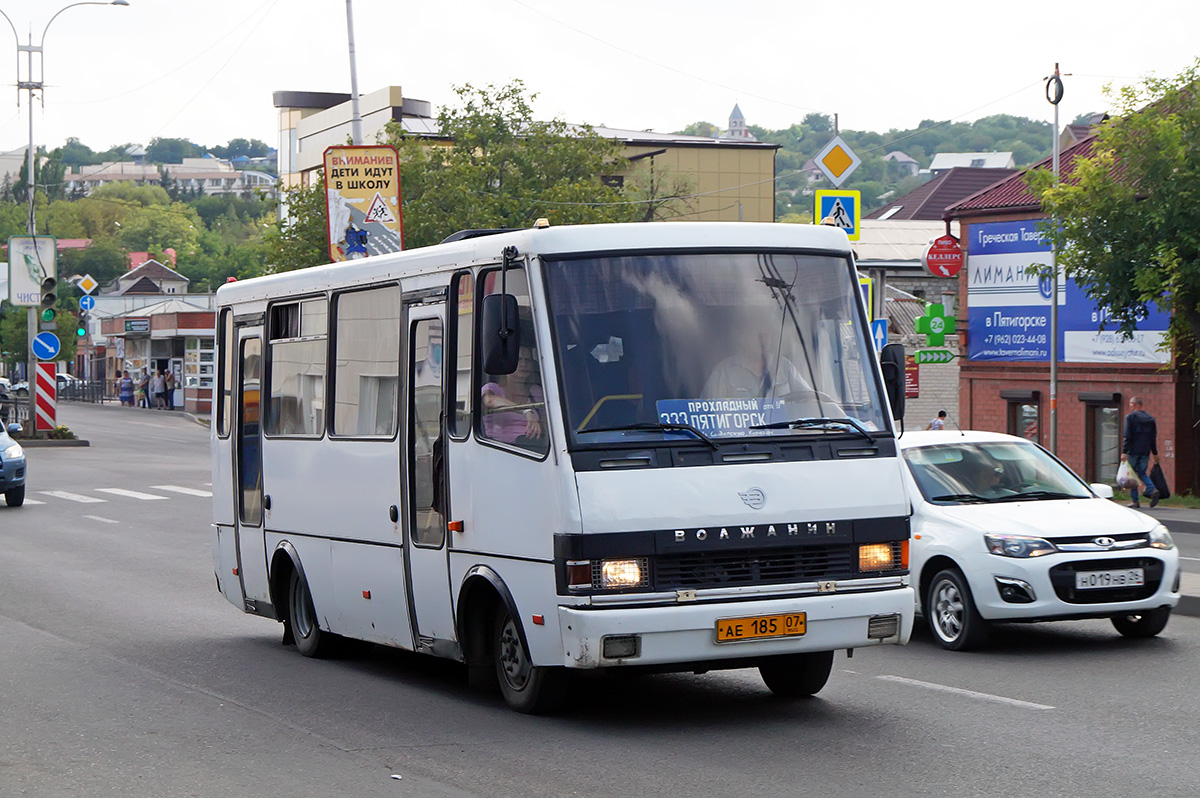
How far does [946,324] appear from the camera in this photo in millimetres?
36781

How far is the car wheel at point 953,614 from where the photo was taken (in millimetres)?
11586

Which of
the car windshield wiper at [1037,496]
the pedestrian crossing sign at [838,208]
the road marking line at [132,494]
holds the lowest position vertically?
the road marking line at [132,494]

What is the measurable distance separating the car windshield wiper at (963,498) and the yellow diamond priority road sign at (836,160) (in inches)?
310

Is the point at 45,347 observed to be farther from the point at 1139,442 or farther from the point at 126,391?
the point at 126,391

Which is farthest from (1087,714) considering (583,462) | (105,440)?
(105,440)

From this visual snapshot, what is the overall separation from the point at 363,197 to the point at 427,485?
1473 centimetres

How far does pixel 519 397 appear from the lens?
28.8 ft

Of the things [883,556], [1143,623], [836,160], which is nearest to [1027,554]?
[1143,623]

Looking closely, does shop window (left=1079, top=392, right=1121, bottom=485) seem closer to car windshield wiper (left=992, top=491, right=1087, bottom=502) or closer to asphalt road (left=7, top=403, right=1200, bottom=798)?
asphalt road (left=7, top=403, right=1200, bottom=798)

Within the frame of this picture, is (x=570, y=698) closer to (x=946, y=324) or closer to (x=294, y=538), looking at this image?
(x=294, y=538)

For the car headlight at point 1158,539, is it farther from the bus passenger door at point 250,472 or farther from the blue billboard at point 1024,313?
the blue billboard at point 1024,313

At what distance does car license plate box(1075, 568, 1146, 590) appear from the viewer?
37.0ft

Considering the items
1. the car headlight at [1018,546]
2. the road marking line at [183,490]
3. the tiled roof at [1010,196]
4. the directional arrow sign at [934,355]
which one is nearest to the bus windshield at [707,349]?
the car headlight at [1018,546]

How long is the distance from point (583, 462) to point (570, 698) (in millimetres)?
1741
